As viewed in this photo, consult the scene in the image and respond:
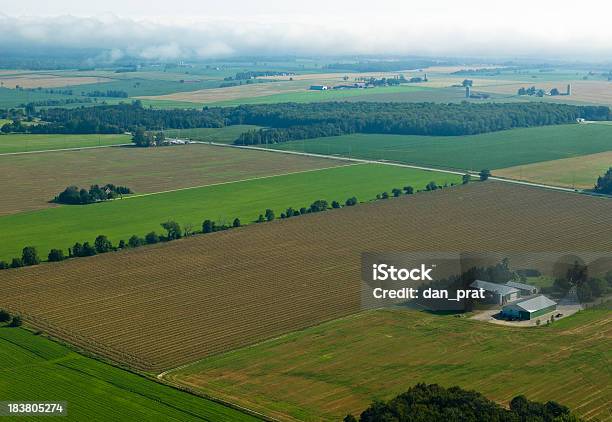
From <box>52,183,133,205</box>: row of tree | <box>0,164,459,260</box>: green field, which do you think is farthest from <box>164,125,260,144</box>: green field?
<box>52,183,133,205</box>: row of tree

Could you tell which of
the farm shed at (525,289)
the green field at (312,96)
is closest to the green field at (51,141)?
the green field at (312,96)

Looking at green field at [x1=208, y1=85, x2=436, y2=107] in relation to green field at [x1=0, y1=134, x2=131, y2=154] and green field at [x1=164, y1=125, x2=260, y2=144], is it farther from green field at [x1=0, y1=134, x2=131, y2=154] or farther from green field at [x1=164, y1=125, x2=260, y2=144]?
green field at [x1=0, y1=134, x2=131, y2=154]

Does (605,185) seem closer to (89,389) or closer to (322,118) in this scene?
(89,389)

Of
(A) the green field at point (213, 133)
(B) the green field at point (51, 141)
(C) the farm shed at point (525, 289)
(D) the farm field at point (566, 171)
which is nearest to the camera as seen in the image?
(C) the farm shed at point (525, 289)

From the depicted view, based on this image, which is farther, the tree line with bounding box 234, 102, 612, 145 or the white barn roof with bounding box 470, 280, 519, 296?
the tree line with bounding box 234, 102, 612, 145

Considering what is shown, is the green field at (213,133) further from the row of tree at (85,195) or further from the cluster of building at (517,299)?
the cluster of building at (517,299)

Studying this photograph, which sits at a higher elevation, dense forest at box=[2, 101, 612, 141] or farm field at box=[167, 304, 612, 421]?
dense forest at box=[2, 101, 612, 141]

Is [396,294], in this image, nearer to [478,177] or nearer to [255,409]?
[255,409]
